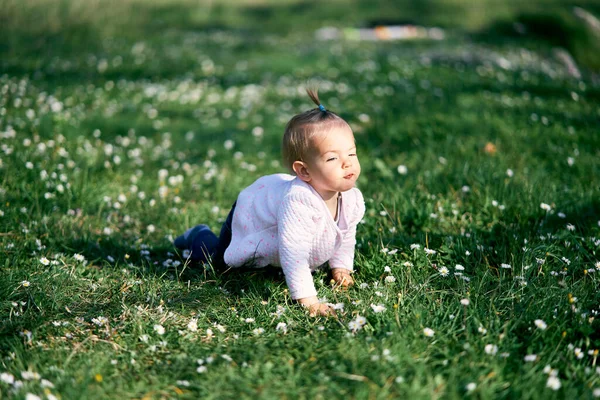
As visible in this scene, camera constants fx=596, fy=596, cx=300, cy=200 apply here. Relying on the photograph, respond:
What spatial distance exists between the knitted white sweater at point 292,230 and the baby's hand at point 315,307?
0.11ft

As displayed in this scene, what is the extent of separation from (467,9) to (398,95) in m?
17.3

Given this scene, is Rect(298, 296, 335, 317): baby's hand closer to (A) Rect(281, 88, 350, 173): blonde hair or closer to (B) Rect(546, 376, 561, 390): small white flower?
(A) Rect(281, 88, 350, 173): blonde hair

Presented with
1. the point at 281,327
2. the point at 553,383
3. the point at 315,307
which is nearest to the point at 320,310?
the point at 315,307

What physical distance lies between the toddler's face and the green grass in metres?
0.72

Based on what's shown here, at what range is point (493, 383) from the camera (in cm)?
282

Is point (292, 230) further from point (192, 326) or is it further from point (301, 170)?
point (192, 326)

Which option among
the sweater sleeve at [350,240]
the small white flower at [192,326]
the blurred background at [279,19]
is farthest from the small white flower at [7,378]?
the blurred background at [279,19]

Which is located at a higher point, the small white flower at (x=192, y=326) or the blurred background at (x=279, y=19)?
the small white flower at (x=192, y=326)

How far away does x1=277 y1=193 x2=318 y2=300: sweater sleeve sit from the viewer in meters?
3.68

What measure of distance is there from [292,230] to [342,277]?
585 millimetres

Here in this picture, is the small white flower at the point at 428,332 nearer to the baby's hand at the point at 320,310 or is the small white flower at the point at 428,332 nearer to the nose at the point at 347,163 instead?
the baby's hand at the point at 320,310

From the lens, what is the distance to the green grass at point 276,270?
301cm

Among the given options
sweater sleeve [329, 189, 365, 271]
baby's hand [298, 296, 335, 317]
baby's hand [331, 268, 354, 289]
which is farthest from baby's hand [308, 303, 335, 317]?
sweater sleeve [329, 189, 365, 271]

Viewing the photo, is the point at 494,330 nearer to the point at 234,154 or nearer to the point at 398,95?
the point at 234,154
